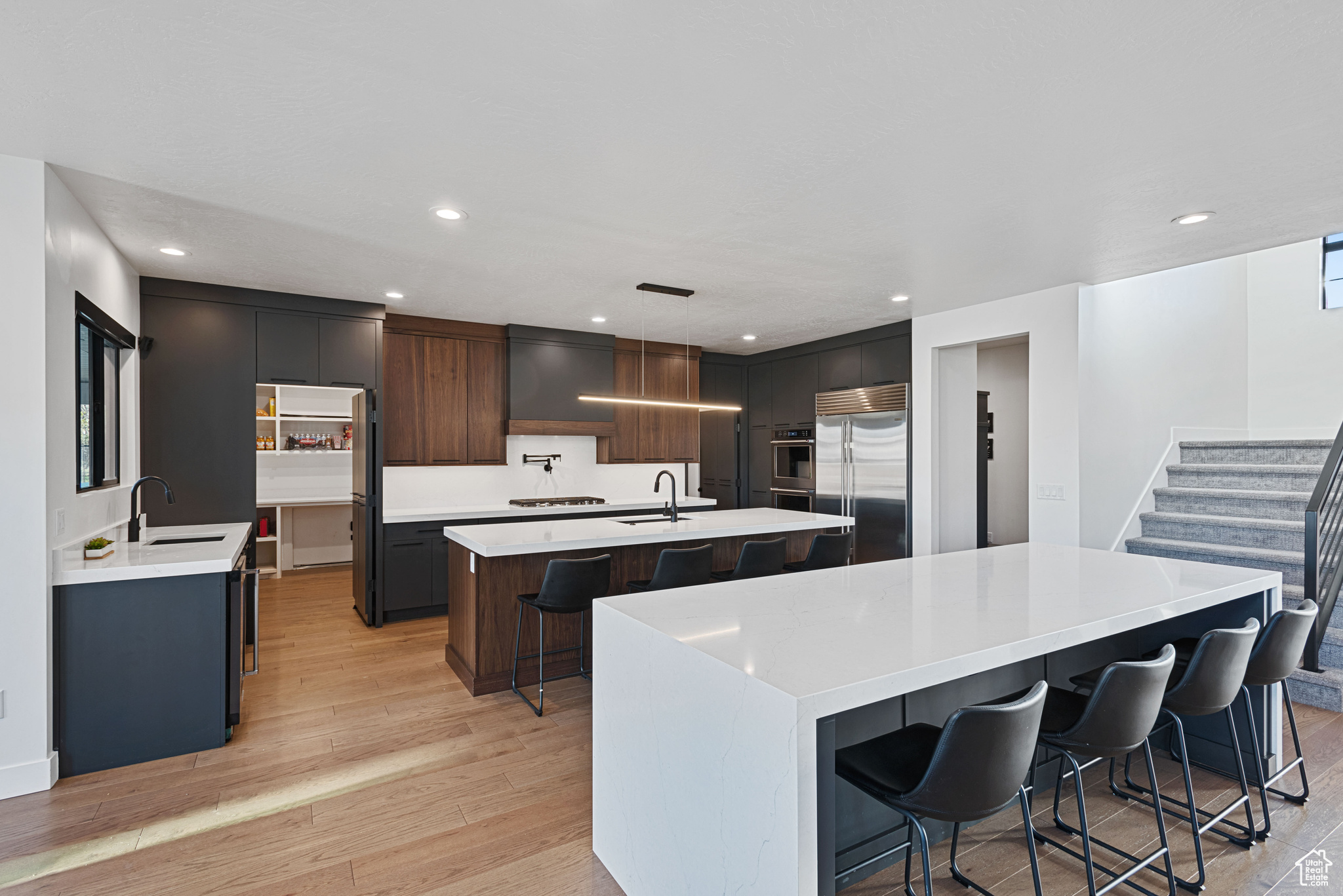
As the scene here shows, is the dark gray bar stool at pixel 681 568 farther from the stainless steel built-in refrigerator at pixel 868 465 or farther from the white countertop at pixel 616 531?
the stainless steel built-in refrigerator at pixel 868 465

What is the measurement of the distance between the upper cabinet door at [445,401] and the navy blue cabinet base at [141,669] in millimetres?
2665

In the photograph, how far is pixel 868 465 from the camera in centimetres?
596

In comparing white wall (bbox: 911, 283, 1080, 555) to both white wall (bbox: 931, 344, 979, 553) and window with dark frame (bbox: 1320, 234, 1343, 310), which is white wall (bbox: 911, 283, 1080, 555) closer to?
white wall (bbox: 931, 344, 979, 553)

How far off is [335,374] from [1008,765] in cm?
484

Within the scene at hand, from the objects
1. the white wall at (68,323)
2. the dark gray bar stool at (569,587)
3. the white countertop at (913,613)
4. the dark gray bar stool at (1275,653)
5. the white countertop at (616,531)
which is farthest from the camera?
the white countertop at (616,531)

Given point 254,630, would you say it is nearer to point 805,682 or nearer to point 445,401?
point 445,401

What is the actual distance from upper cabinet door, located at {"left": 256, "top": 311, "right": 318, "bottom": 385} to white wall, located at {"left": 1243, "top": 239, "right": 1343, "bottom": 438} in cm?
762

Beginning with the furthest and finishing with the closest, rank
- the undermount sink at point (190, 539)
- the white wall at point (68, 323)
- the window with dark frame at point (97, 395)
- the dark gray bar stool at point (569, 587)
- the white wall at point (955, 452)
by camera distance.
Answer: the white wall at point (955, 452)
the undermount sink at point (190, 539)
the dark gray bar stool at point (569, 587)
the window with dark frame at point (97, 395)
the white wall at point (68, 323)

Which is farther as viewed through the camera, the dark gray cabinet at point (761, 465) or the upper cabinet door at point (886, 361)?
the dark gray cabinet at point (761, 465)

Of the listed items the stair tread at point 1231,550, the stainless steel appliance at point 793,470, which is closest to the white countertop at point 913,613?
the stair tread at point 1231,550

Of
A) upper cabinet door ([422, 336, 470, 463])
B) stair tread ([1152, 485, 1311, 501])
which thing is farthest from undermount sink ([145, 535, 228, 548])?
stair tread ([1152, 485, 1311, 501])

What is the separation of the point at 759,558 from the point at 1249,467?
3840mm

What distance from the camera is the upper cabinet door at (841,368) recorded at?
20.2 ft

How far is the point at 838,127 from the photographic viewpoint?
2.25 metres
